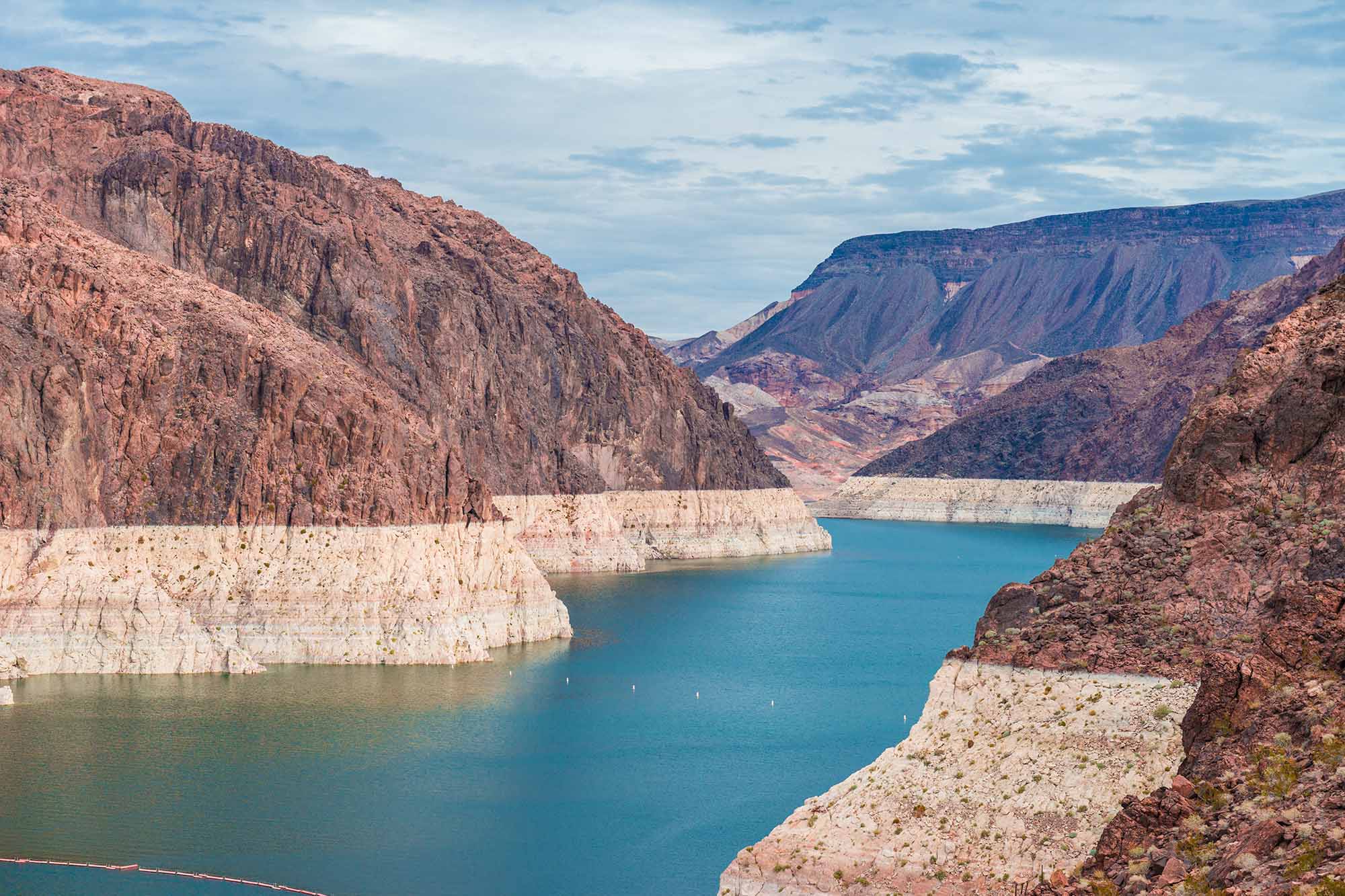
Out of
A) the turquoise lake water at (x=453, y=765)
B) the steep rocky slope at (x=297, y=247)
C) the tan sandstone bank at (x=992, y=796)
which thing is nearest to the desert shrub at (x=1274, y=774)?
→ the tan sandstone bank at (x=992, y=796)

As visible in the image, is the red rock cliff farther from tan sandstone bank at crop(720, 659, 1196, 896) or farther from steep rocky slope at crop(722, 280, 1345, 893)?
tan sandstone bank at crop(720, 659, 1196, 896)

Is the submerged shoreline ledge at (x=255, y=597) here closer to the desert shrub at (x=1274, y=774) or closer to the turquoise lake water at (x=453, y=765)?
the turquoise lake water at (x=453, y=765)

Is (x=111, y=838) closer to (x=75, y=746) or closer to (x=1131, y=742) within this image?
(x=75, y=746)

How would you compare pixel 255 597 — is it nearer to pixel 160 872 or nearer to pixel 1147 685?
pixel 160 872

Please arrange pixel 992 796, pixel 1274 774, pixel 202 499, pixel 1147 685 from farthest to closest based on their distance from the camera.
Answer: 1. pixel 202 499
2. pixel 1147 685
3. pixel 992 796
4. pixel 1274 774

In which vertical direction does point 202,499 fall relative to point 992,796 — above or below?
above

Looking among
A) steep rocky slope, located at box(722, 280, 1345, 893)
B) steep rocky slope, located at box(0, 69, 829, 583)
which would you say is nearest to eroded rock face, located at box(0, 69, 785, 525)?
steep rocky slope, located at box(0, 69, 829, 583)

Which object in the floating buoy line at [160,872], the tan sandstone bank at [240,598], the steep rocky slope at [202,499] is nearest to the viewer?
the floating buoy line at [160,872]

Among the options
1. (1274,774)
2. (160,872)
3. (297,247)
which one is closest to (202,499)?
(160,872)
